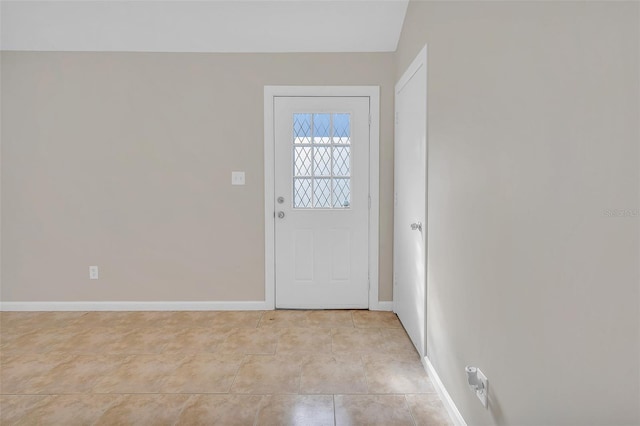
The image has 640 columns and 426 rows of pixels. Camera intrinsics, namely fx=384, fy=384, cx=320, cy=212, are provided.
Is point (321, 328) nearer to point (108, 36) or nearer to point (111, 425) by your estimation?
point (111, 425)

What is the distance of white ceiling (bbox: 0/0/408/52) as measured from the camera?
300 centimetres

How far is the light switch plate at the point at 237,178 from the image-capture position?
133 inches

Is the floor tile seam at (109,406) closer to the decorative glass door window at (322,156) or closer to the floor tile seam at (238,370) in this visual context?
the floor tile seam at (238,370)

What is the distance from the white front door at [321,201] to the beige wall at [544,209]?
4.90 feet

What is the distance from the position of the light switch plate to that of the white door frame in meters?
0.21

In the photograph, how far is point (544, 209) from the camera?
1127mm

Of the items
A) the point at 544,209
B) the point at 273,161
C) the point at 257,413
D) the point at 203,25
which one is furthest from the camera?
the point at 273,161

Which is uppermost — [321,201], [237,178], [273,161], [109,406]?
[273,161]

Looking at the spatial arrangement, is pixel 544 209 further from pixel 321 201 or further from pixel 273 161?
pixel 273 161

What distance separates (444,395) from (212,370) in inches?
53.0

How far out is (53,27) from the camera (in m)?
3.16

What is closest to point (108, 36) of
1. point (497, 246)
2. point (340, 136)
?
point (340, 136)

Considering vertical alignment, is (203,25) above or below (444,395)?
above

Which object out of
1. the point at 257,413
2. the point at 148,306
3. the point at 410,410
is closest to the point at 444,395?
the point at 410,410
